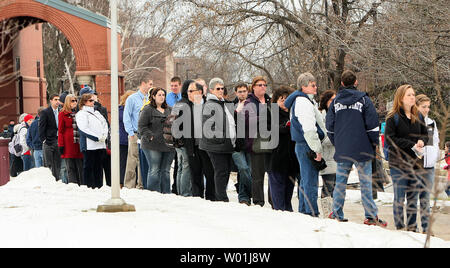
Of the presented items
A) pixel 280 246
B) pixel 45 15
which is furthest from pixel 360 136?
pixel 45 15

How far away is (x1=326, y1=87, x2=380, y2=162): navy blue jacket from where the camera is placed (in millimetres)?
8641

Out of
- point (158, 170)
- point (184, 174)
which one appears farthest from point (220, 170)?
point (158, 170)

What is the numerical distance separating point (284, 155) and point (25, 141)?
10.1 m

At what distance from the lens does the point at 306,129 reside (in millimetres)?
9094

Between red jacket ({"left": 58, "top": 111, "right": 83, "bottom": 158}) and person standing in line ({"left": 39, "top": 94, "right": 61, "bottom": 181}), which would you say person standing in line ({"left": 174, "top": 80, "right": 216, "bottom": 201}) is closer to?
red jacket ({"left": 58, "top": 111, "right": 83, "bottom": 158})

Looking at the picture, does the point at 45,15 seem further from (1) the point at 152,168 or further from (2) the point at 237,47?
(1) the point at 152,168

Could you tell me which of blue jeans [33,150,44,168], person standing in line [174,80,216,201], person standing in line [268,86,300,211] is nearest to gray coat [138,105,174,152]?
person standing in line [174,80,216,201]

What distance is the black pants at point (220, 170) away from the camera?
1007 cm

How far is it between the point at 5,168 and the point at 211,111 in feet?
26.9

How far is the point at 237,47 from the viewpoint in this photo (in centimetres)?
2009

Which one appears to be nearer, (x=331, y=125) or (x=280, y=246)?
(x=280, y=246)

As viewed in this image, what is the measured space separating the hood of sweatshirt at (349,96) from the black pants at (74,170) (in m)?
5.48

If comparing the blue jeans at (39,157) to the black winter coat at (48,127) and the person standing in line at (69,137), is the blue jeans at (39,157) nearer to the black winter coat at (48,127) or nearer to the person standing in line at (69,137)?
the black winter coat at (48,127)

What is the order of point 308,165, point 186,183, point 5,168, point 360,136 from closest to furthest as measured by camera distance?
point 360,136 → point 308,165 → point 186,183 → point 5,168
